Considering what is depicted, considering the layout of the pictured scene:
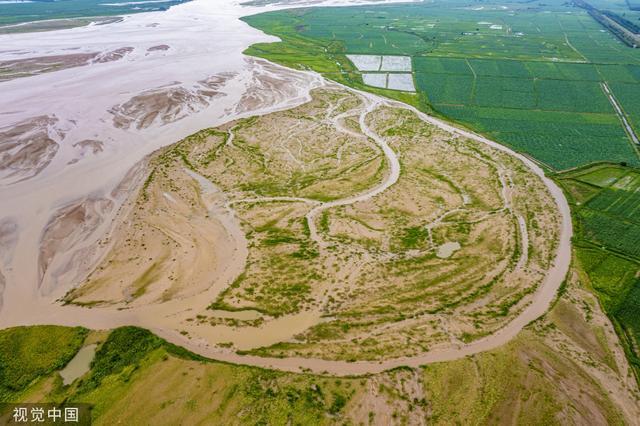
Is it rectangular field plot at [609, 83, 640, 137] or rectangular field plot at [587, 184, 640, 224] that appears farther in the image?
rectangular field plot at [609, 83, 640, 137]

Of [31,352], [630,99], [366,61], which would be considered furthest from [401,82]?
[31,352]

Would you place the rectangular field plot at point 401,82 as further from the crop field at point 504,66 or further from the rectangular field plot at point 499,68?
the rectangular field plot at point 499,68

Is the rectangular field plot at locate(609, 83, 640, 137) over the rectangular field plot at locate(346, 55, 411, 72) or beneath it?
over

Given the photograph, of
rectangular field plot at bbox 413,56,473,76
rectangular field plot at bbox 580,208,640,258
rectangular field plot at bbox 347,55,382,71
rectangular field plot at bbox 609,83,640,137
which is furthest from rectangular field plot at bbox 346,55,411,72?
rectangular field plot at bbox 580,208,640,258

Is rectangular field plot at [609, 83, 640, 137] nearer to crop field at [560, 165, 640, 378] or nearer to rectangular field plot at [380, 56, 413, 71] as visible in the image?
crop field at [560, 165, 640, 378]

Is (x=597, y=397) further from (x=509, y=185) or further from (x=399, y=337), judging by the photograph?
(x=509, y=185)

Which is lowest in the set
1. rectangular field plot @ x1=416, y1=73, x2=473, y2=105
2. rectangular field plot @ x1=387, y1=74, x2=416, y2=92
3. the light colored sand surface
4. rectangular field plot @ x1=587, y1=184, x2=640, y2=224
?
rectangular field plot @ x1=387, y1=74, x2=416, y2=92
